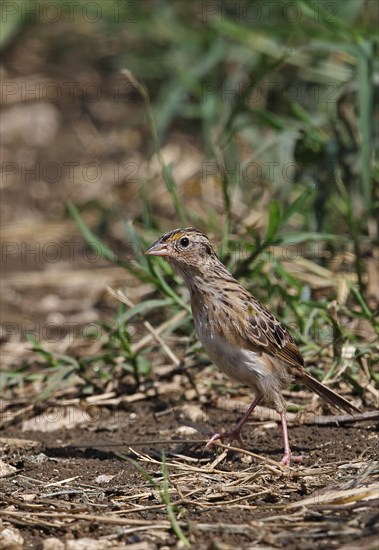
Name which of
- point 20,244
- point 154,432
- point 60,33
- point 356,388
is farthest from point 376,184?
point 60,33

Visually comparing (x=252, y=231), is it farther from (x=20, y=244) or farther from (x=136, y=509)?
(x=20, y=244)

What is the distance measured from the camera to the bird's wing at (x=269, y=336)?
5.12 m

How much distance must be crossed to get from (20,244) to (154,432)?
12.8 ft

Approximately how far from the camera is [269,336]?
16.9 ft

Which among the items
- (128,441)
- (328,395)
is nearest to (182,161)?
(128,441)

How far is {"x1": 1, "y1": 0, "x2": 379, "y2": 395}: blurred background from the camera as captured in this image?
20.3 feet

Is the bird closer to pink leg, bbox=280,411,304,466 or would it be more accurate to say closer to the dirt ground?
pink leg, bbox=280,411,304,466

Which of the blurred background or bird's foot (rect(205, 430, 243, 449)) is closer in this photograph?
bird's foot (rect(205, 430, 243, 449))

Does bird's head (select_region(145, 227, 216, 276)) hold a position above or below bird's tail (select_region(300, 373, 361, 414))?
above

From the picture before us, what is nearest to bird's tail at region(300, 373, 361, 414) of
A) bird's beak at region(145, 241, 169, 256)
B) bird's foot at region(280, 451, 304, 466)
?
bird's foot at region(280, 451, 304, 466)

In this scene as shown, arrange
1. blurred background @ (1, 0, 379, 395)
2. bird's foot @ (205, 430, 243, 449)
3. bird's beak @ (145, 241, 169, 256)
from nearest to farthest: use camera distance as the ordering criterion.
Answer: bird's foot @ (205, 430, 243, 449) → bird's beak @ (145, 241, 169, 256) → blurred background @ (1, 0, 379, 395)

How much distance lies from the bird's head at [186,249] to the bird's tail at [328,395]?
77 centimetres

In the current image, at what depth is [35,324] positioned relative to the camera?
7.64 m

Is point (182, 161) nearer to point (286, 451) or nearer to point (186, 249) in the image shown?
point (186, 249)
